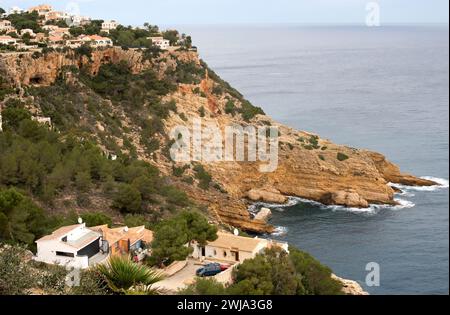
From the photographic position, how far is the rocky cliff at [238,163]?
38688 mm

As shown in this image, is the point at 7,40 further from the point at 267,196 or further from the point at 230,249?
the point at 230,249

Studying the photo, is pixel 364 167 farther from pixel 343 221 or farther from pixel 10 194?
pixel 10 194

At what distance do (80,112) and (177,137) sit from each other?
6987 mm

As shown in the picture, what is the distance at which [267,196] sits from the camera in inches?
1644

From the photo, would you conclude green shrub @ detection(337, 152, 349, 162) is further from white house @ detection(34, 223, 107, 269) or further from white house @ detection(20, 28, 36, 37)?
white house @ detection(34, 223, 107, 269)

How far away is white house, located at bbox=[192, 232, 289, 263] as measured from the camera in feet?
61.2

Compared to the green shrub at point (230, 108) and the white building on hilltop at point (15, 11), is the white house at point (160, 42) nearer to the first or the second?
the green shrub at point (230, 108)

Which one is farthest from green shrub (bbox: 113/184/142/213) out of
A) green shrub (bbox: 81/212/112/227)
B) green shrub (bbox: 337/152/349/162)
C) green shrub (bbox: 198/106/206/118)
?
green shrub (bbox: 337/152/349/162)

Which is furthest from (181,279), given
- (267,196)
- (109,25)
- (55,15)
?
(55,15)

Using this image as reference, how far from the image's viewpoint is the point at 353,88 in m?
87.1

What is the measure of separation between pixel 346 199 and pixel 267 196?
5.36m

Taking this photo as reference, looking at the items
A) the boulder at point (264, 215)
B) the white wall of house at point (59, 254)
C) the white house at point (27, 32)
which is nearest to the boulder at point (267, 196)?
the boulder at point (264, 215)

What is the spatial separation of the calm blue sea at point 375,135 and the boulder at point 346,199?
4.04 ft

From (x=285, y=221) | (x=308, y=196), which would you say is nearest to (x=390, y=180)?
(x=308, y=196)
